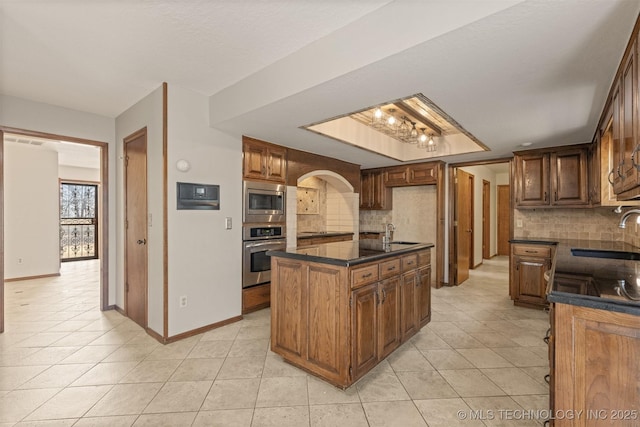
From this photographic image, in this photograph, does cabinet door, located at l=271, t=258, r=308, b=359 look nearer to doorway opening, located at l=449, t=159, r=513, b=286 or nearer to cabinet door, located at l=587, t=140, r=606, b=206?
cabinet door, located at l=587, t=140, r=606, b=206

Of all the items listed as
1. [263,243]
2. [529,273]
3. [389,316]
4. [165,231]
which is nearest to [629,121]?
[389,316]

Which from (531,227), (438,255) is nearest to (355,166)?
(438,255)

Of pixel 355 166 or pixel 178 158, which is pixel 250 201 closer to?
pixel 178 158

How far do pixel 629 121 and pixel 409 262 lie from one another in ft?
5.56

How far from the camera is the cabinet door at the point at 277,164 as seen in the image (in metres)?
3.81

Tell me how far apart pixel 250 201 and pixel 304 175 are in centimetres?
109

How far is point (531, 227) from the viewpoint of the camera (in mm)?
4387

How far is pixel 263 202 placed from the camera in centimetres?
369

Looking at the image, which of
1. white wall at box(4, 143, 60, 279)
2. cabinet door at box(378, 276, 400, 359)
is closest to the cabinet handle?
cabinet door at box(378, 276, 400, 359)

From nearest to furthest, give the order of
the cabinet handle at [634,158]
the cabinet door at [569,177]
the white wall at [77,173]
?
the cabinet handle at [634,158]
the cabinet door at [569,177]
the white wall at [77,173]

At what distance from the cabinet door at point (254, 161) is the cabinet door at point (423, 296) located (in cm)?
222

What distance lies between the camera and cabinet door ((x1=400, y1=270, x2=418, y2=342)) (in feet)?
8.45

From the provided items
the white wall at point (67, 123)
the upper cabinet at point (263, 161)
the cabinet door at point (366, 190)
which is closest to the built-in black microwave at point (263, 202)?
the upper cabinet at point (263, 161)

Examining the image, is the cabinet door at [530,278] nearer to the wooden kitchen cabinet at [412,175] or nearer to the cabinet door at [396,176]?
the wooden kitchen cabinet at [412,175]
